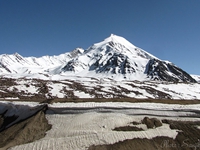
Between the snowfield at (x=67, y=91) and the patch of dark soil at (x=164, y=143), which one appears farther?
the snowfield at (x=67, y=91)

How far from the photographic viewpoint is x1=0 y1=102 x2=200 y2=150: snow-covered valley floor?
56.5 feet

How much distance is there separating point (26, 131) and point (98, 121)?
761 cm

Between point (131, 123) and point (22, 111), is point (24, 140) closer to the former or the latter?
point (22, 111)

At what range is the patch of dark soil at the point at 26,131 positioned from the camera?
18.6 meters

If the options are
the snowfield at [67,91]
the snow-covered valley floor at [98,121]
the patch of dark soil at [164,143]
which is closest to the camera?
the patch of dark soil at [164,143]

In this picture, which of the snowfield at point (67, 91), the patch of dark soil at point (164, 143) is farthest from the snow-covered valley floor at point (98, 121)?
the snowfield at point (67, 91)

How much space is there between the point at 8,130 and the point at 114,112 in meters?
12.4

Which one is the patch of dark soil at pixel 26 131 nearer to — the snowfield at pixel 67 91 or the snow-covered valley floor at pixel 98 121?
the snow-covered valley floor at pixel 98 121

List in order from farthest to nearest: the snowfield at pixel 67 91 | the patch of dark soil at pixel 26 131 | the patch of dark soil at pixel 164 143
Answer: the snowfield at pixel 67 91
the patch of dark soil at pixel 26 131
the patch of dark soil at pixel 164 143

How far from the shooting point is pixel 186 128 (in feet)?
66.4

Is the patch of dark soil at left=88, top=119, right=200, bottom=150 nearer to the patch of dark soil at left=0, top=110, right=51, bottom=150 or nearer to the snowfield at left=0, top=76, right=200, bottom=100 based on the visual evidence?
the patch of dark soil at left=0, top=110, right=51, bottom=150

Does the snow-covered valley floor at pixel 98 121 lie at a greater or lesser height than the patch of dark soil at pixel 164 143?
greater

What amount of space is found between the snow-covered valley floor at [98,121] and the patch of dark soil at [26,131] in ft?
2.88

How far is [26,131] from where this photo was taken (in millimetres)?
20062
